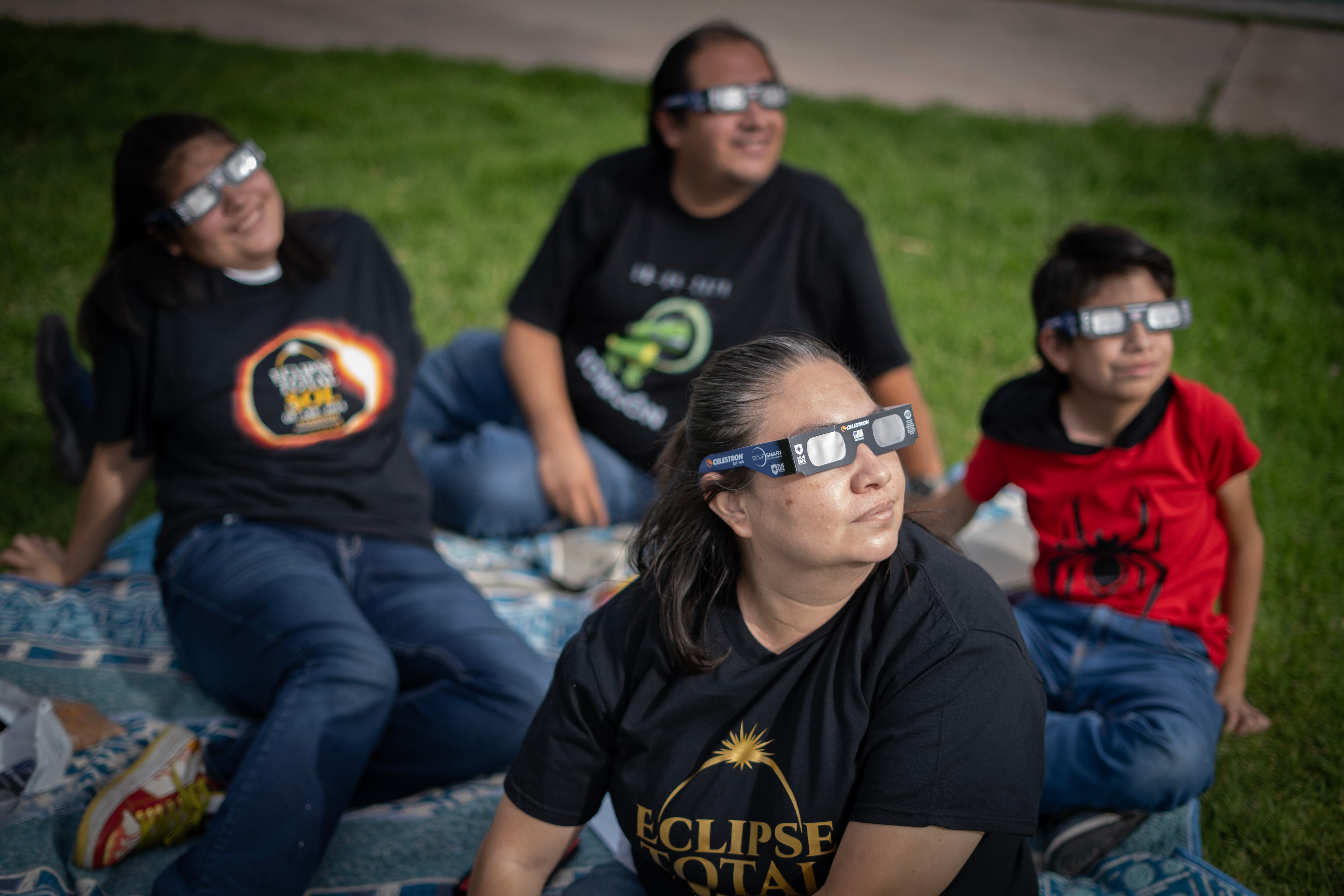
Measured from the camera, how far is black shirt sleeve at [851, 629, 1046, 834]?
5.67 ft

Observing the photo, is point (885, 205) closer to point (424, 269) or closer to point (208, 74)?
point (424, 269)

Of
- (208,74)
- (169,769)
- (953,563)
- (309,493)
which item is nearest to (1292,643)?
(953,563)

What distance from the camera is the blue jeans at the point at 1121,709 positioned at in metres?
2.46

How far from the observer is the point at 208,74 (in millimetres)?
7340

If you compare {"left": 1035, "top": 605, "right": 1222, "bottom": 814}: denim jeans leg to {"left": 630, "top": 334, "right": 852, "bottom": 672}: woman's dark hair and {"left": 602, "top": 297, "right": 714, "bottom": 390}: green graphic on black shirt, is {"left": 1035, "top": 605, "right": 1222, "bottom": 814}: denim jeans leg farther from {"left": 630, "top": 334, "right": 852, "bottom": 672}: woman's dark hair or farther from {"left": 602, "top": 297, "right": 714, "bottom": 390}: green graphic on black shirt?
{"left": 602, "top": 297, "right": 714, "bottom": 390}: green graphic on black shirt

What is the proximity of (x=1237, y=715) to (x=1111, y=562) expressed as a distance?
1.78 ft

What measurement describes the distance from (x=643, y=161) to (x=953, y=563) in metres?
2.34

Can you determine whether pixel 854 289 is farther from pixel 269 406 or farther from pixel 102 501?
pixel 102 501

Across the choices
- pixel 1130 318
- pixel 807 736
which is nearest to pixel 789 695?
pixel 807 736

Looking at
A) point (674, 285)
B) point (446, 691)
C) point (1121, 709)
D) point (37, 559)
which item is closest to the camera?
point (1121, 709)

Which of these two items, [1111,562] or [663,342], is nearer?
[1111,562]

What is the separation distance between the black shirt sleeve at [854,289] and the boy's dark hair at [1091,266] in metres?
0.73

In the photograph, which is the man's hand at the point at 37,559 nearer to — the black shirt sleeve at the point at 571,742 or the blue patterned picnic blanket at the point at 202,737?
the blue patterned picnic blanket at the point at 202,737

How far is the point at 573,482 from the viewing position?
12.2 feet
